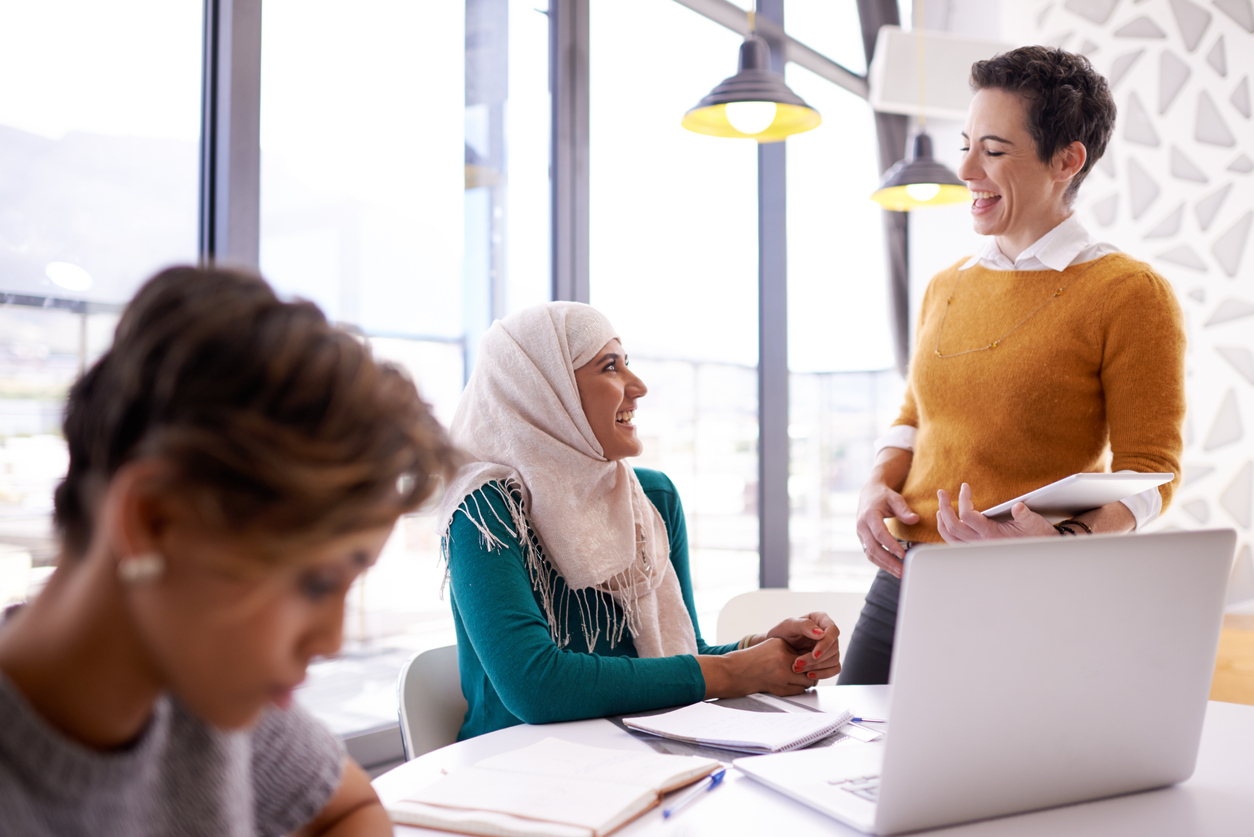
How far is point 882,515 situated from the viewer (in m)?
1.65

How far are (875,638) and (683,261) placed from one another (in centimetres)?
253

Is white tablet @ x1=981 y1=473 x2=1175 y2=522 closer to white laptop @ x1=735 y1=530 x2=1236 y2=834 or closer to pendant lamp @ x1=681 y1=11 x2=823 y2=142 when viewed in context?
white laptop @ x1=735 y1=530 x2=1236 y2=834

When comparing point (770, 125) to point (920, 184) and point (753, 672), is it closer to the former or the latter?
point (920, 184)

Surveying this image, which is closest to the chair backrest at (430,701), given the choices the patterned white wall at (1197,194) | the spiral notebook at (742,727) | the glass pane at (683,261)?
the spiral notebook at (742,727)

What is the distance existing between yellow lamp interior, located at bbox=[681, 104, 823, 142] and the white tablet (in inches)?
53.5

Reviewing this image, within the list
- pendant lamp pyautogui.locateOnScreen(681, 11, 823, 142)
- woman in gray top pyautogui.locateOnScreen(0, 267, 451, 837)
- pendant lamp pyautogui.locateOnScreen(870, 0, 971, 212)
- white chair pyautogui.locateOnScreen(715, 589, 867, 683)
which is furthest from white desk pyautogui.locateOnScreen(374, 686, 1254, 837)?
pendant lamp pyautogui.locateOnScreen(870, 0, 971, 212)

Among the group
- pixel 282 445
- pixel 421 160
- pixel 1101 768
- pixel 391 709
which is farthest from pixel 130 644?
pixel 421 160

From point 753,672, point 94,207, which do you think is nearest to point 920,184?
point 753,672

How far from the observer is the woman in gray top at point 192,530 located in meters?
0.52

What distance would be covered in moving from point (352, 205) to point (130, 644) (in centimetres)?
216

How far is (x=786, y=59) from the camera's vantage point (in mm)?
4344

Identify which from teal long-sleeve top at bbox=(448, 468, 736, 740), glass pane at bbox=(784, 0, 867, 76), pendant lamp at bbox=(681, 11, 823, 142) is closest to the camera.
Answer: teal long-sleeve top at bbox=(448, 468, 736, 740)

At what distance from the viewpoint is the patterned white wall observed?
4.20 metres

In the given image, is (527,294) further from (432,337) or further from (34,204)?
(34,204)
